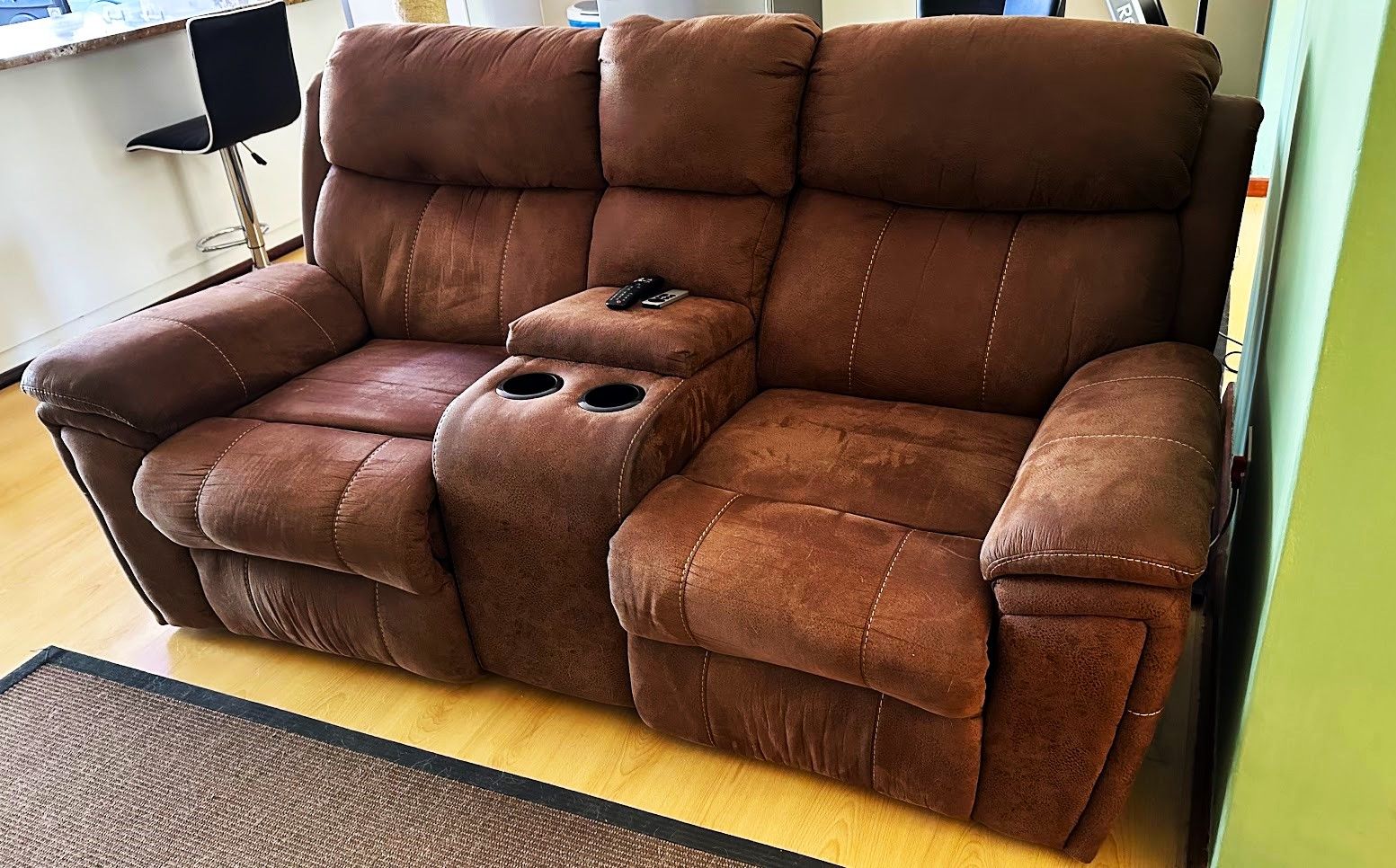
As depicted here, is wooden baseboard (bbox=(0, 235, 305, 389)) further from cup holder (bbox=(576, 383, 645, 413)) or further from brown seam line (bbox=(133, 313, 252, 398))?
cup holder (bbox=(576, 383, 645, 413))

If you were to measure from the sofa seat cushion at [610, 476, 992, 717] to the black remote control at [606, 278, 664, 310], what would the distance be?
1.46ft

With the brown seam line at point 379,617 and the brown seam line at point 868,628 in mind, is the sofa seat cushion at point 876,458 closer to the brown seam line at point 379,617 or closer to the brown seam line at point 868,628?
the brown seam line at point 868,628

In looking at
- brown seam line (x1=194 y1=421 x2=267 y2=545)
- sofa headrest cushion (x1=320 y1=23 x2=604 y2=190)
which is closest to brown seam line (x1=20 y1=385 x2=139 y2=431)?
brown seam line (x1=194 y1=421 x2=267 y2=545)

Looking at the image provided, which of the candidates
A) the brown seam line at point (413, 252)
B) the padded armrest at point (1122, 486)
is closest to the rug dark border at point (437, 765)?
the padded armrest at point (1122, 486)

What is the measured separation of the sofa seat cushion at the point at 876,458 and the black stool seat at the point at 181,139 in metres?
2.40

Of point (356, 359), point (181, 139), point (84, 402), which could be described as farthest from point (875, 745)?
point (181, 139)

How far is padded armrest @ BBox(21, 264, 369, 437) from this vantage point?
184 cm

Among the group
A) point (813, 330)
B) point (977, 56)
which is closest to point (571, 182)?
point (813, 330)

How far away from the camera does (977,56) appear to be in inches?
68.0

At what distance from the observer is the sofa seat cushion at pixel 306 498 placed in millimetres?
1662

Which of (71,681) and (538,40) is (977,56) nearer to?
(538,40)

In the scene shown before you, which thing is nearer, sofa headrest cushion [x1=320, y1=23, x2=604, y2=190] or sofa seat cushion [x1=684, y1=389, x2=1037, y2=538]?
sofa seat cushion [x1=684, y1=389, x2=1037, y2=538]

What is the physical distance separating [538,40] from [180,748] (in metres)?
1.50

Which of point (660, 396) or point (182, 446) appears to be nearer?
point (660, 396)
